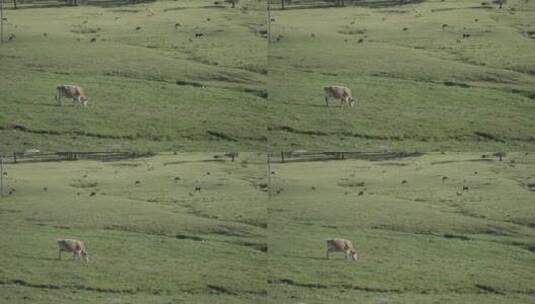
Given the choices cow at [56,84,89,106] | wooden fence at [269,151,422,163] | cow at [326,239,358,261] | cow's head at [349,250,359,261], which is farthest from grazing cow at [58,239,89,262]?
cow's head at [349,250,359,261]

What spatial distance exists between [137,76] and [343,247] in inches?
99.2

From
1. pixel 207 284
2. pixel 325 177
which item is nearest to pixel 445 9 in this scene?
pixel 325 177

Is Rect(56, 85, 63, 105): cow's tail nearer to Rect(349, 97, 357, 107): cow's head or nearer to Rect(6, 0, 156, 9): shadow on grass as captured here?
Rect(6, 0, 156, 9): shadow on grass

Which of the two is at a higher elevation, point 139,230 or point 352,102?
point 352,102

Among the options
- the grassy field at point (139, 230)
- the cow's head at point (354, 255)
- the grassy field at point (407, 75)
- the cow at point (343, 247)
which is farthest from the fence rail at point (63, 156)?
the cow's head at point (354, 255)

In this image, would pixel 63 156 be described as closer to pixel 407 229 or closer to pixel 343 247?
pixel 343 247

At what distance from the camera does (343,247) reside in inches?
346

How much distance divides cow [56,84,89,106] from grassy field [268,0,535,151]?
69.0 inches

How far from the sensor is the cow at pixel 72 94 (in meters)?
8.95

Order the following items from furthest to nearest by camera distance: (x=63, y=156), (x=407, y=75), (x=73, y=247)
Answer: (x=407, y=75)
(x=63, y=156)
(x=73, y=247)

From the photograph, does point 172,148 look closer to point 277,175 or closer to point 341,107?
point 277,175

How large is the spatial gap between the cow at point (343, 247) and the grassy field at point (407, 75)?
87 centimetres

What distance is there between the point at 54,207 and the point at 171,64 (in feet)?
5.71

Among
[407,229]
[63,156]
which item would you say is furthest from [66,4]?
[407,229]
